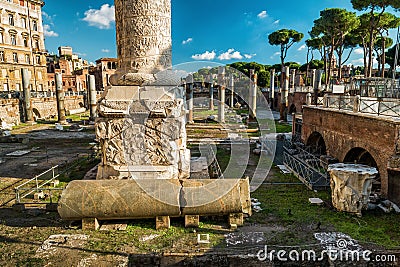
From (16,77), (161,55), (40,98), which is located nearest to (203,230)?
(161,55)

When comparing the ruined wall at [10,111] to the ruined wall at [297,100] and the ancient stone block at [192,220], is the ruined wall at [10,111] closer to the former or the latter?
the ancient stone block at [192,220]

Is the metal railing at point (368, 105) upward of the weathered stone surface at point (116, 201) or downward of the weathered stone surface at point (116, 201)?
upward

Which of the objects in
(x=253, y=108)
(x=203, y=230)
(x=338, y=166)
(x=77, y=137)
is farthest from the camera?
(x=253, y=108)

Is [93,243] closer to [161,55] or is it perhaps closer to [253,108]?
[161,55]

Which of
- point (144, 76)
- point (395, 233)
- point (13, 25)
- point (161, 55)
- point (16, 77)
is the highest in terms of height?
point (13, 25)

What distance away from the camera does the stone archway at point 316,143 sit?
48.6ft

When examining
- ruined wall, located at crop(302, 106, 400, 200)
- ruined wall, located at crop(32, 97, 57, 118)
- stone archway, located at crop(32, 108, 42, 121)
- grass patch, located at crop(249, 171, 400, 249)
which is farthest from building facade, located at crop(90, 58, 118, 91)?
grass patch, located at crop(249, 171, 400, 249)

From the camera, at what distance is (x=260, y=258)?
5.61m

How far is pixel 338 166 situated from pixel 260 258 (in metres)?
4.48

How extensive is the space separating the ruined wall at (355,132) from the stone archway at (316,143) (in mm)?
237

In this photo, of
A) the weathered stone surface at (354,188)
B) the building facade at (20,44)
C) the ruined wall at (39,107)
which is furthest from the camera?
the building facade at (20,44)

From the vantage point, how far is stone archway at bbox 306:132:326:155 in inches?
583

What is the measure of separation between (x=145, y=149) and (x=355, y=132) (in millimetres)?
8171

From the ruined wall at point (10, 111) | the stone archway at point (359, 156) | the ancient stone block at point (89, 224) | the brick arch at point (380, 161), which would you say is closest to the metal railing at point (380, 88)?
the stone archway at point (359, 156)
